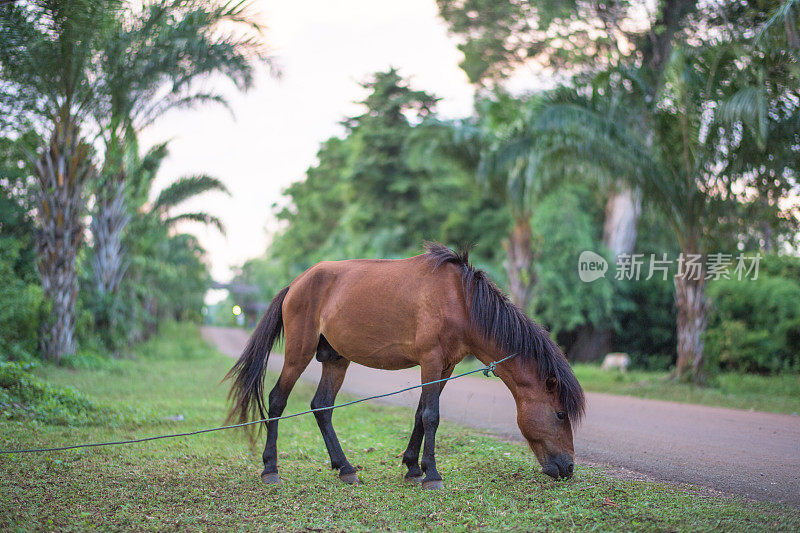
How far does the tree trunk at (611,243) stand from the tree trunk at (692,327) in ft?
31.4

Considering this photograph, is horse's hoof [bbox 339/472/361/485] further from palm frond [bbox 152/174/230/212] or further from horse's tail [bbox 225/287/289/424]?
palm frond [bbox 152/174/230/212]

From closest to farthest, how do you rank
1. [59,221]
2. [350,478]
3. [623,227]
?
[350,478] < [59,221] < [623,227]

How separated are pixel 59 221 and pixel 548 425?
10.2 meters

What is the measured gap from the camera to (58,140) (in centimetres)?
1127

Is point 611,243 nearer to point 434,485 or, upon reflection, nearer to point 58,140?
point 58,140

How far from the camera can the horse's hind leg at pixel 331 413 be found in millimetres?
4914

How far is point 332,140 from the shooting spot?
32156mm

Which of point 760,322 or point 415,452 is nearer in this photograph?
point 415,452

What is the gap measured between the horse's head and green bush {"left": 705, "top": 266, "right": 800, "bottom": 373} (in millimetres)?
10515

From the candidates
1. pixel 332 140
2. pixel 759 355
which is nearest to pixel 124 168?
pixel 759 355

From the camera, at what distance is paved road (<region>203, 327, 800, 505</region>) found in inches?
189

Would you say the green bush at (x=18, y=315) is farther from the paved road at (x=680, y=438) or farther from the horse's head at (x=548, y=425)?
the horse's head at (x=548, y=425)

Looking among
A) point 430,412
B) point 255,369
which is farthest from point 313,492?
point 255,369

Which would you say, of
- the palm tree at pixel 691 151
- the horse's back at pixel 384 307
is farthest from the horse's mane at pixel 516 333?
the palm tree at pixel 691 151
